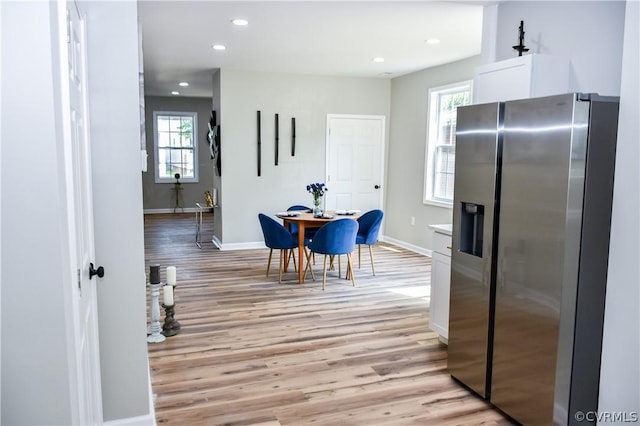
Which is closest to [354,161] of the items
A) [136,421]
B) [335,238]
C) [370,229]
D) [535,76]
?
[370,229]

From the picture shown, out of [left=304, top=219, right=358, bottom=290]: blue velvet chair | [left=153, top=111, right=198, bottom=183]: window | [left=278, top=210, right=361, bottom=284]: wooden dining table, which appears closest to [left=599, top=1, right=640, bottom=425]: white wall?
[left=304, top=219, right=358, bottom=290]: blue velvet chair

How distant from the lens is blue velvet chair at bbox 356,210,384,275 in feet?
18.7

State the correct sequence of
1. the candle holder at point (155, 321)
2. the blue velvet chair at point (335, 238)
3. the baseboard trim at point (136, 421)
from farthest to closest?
1. the blue velvet chair at point (335, 238)
2. the candle holder at point (155, 321)
3. the baseboard trim at point (136, 421)

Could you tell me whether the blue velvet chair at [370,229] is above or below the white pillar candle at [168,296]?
above

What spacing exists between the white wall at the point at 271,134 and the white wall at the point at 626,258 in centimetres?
558

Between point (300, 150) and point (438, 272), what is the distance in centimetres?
428

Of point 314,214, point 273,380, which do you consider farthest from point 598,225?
point 314,214

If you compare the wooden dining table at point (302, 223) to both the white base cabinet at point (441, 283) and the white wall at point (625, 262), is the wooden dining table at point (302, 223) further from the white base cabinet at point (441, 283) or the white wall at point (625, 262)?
the white wall at point (625, 262)

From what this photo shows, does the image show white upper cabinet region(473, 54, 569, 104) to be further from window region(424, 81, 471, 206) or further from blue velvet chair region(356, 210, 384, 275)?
window region(424, 81, 471, 206)

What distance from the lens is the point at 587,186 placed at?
2.22 m

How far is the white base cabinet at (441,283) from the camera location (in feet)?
11.6

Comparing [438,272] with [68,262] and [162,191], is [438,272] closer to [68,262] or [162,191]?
[68,262]

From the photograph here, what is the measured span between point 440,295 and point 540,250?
1360 millimetres

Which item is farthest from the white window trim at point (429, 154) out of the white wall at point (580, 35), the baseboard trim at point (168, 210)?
the baseboard trim at point (168, 210)
